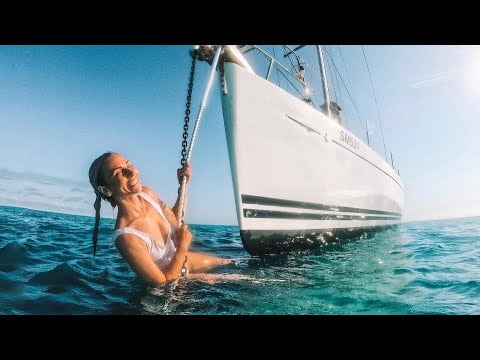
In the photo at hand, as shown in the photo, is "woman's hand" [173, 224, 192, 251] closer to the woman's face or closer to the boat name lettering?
the woman's face

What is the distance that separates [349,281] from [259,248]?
167 cm

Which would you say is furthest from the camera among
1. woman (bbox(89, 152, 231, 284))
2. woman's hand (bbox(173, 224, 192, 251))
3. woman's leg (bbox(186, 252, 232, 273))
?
woman's leg (bbox(186, 252, 232, 273))

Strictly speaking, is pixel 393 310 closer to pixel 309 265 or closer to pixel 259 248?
pixel 309 265

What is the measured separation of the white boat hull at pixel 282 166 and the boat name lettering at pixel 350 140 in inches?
0.9

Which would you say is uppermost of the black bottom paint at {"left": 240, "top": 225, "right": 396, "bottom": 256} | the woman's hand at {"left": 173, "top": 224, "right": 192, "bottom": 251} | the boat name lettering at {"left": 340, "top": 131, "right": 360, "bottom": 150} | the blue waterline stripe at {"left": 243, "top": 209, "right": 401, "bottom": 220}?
the boat name lettering at {"left": 340, "top": 131, "right": 360, "bottom": 150}

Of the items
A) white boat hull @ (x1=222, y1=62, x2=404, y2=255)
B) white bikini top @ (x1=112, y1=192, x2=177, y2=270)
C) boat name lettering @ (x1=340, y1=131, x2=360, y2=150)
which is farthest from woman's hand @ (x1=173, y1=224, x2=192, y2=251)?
boat name lettering @ (x1=340, y1=131, x2=360, y2=150)

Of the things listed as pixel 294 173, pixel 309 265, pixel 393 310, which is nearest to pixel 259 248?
pixel 309 265

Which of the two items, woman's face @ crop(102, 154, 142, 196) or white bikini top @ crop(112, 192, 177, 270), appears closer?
white bikini top @ crop(112, 192, 177, 270)

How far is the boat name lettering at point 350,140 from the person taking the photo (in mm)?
6388

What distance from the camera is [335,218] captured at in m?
6.40

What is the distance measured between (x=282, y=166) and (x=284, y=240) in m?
1.34

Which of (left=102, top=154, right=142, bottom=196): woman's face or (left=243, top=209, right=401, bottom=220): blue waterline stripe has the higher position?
(left=102, top=154, right=142, bottom=196): woman's face

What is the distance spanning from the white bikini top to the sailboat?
1834 mm

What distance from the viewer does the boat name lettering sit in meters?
6.39
